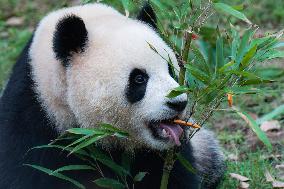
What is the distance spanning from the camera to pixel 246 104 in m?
6.56

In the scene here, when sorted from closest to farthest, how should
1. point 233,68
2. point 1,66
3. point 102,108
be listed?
point 233,68 < point 102,108 < point 1,66

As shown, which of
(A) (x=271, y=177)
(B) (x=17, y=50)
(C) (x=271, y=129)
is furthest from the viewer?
(B) (x=17, y=50)

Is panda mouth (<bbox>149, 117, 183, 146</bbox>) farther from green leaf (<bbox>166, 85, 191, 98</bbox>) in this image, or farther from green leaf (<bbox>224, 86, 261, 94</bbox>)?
green leaf (<bbox>224, 86, 261, 94</bbox>)

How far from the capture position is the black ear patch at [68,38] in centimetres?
393

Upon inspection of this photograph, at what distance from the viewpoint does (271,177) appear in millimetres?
4840

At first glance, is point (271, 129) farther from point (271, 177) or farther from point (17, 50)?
point (17, 50)

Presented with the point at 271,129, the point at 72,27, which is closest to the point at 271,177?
the point at 271,129

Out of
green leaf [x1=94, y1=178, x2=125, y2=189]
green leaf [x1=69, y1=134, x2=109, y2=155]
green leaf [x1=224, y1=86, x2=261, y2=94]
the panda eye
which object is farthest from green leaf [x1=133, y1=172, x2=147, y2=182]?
green leaf [x1=224, y1=86, x2=261, y2=94]

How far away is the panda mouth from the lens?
3770mm

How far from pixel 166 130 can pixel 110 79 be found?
1.39 ft

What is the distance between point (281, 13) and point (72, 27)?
190 inches

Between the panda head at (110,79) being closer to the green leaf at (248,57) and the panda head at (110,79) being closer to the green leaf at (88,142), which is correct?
the green leaf at (88,142)

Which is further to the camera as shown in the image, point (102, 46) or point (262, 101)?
point (262, 101)

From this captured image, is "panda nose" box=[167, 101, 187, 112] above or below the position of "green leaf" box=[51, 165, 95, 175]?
above
